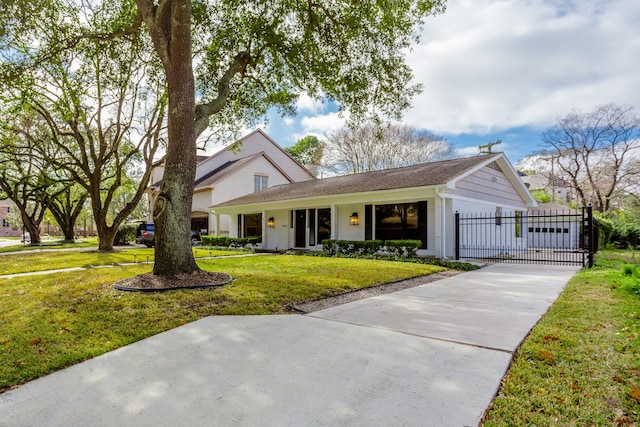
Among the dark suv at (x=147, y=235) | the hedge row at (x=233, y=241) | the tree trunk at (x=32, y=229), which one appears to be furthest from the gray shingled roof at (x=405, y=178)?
the tree trunk at (x=32, y=229)

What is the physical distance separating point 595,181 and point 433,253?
21.2 m

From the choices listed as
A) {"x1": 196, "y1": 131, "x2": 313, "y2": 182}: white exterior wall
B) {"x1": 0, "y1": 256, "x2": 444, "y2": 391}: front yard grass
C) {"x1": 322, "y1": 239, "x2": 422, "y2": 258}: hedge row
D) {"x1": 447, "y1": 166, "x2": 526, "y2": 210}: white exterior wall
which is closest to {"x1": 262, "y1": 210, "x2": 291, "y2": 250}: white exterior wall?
{"x1": 322, "y1": 239, "x2": 422, "y2": 258}: hedge row

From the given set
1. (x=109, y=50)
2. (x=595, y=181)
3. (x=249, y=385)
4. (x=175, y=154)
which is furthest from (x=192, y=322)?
(x=595, y=181)

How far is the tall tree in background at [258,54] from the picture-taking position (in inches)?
269

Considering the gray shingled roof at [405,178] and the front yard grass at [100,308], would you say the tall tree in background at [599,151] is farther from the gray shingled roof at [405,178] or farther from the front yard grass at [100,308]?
the front yard grass at [100,308]

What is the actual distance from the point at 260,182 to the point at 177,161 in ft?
61.9

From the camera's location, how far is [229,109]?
41.5 ft

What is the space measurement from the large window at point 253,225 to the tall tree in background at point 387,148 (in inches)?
485

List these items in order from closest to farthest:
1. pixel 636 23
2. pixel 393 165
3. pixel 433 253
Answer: pixel 636 23 < pixel 433 253 < pixel 393 165

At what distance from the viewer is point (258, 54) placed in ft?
32.8

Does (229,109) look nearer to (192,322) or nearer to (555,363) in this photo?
(192,322)

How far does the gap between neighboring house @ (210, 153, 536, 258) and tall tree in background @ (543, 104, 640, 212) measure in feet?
37.2

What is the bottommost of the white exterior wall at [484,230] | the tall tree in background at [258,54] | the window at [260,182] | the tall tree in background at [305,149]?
the white exterior wall at [484,230]

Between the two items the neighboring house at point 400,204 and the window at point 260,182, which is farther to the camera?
the window at point 260,182
